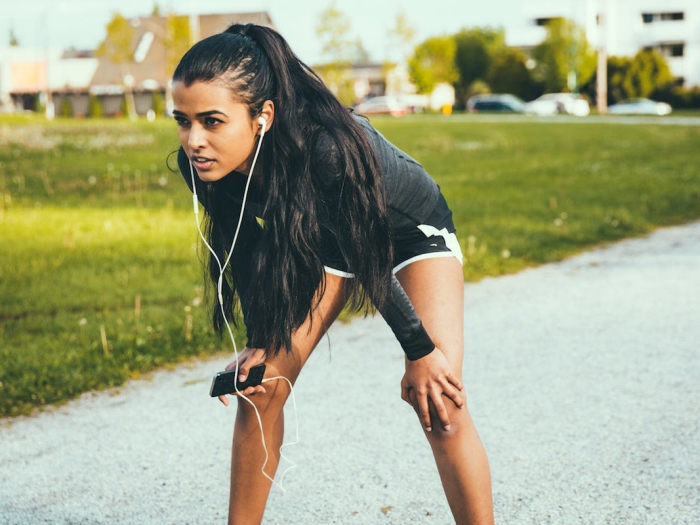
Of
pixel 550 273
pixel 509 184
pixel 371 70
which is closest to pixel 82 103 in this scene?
pixel 371 70

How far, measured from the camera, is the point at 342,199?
2322 mm

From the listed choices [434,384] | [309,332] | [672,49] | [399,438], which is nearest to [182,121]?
[309,332]

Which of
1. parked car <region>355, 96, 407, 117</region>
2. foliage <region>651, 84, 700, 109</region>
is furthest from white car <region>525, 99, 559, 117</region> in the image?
foliage <region>651, 84, 700, 109</region>

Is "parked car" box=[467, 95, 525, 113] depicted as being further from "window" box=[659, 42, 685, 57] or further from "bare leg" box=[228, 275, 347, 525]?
"bare leg" box=[228, 275, 347, 525]

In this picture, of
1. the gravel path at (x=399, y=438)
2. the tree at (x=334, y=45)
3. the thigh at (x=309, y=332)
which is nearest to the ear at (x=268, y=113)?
the thigh at (x=309, y=332)

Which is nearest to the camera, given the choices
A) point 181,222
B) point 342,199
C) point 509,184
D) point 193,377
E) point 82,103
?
point 342,199

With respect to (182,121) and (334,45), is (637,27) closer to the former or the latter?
(334,45)

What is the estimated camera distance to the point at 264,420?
2.55 meters

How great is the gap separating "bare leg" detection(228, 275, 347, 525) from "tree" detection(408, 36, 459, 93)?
209ft

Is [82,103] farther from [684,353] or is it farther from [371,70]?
[684,353]

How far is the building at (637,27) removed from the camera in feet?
213

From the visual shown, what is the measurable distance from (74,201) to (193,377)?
6246 millimetres

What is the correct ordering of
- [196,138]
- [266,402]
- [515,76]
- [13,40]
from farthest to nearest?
[13,40]
[515,76]
[266,402]
[196,138]

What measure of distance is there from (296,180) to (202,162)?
24 centimetres
